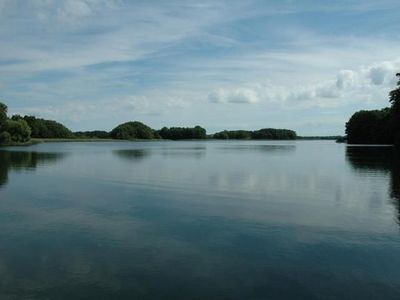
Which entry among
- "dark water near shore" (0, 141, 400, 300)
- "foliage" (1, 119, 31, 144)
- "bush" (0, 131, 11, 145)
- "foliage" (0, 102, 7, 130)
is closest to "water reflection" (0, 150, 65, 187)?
"dark water near shore" (0, 141, 400, 300)

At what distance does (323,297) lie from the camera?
10656 millimetres

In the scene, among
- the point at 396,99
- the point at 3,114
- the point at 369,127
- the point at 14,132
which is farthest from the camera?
the point at 369,127

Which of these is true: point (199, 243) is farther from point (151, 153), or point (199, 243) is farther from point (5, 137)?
point (5, 137)

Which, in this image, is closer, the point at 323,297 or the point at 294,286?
the point at 323,297

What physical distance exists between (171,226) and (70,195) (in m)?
10.7

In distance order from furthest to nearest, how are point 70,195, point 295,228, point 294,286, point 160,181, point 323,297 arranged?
point 160,181 < point 70,195 < point 295,228 < point 294,286 < point 323,297

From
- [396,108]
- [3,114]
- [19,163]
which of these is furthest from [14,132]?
[396,108]

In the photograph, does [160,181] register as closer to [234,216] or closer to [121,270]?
[234,216]

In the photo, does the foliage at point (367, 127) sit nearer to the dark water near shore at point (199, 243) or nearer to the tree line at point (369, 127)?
the tree line at point (369, 127)

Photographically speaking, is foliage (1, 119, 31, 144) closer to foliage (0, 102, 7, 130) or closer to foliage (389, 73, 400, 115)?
foliage (0, 102, 7, 130)

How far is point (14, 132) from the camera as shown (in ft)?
398

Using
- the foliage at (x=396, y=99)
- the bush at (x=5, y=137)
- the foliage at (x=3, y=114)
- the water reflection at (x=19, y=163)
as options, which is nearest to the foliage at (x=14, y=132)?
the bush at (x=5, y=137)

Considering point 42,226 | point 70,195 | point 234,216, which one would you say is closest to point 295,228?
point 234,216

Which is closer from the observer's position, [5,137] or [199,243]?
[199,243]
